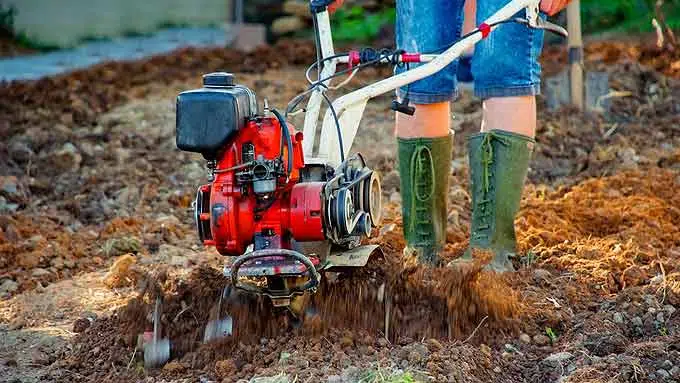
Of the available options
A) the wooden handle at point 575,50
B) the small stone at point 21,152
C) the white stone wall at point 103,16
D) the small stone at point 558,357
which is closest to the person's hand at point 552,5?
the small stone at point 558,357

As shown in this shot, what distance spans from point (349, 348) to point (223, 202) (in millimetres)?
515

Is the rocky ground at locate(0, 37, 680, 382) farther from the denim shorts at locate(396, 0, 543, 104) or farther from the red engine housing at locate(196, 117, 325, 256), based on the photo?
the denim shorts at locate(396, 0, 543, 104)

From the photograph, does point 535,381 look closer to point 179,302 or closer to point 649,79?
point 179,302

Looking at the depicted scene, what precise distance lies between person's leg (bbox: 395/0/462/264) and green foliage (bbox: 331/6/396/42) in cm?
636

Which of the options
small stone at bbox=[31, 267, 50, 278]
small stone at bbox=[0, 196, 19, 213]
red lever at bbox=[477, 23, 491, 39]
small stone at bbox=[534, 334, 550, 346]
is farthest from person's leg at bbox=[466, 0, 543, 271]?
small stone at bbox=[0, 196, 19, 213]

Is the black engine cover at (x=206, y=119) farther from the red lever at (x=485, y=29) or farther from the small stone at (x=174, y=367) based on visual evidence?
the red lever at (x=485, y=29)

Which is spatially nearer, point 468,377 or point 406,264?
point 468,377

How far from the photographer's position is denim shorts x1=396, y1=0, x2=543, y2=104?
148 inches

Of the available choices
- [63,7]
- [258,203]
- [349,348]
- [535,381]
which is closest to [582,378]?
[535,381]

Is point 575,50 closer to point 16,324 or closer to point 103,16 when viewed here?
point 16,324

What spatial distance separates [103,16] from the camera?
11031 mm

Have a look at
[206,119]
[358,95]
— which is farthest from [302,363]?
[358,95]

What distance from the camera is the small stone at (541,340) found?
132 inches

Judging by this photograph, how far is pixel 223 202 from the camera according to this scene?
3.12 meters
